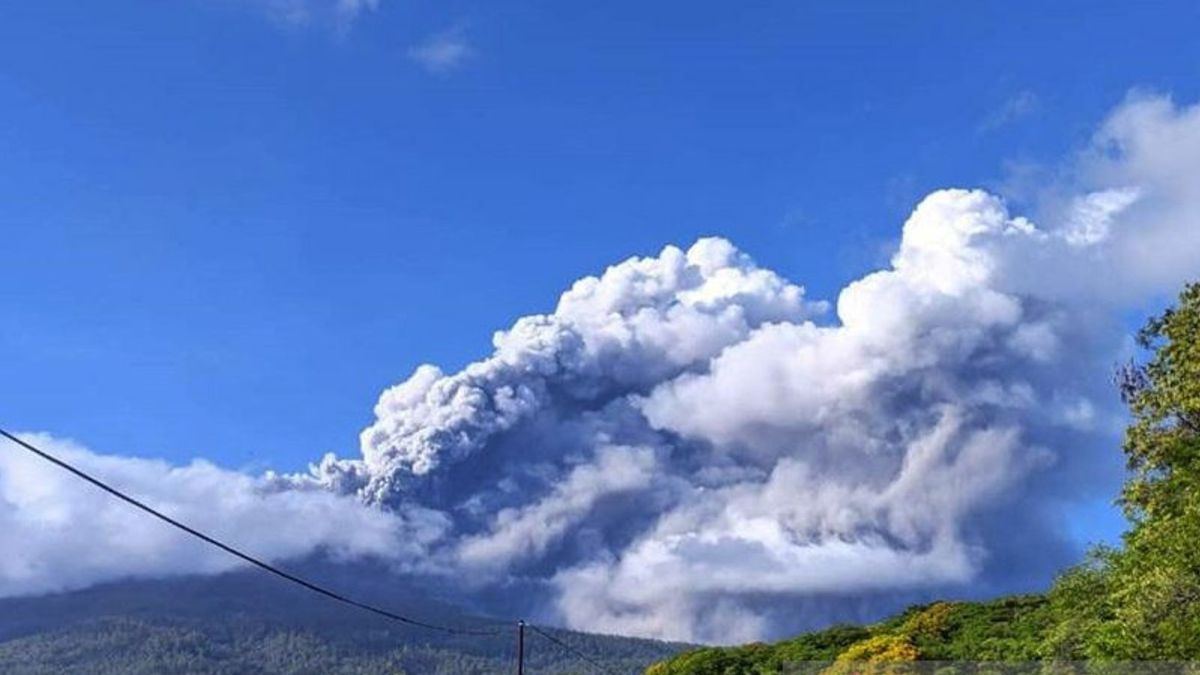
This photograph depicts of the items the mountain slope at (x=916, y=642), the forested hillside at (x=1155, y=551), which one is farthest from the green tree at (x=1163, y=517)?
the mountain slope at (x=916, y=642)

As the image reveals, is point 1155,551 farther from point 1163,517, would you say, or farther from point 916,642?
point 916,642

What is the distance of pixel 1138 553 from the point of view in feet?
143

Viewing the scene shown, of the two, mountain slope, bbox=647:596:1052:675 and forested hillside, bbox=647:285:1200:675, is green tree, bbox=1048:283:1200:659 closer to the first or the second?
forested hillside, bbox=647:285:1200:675

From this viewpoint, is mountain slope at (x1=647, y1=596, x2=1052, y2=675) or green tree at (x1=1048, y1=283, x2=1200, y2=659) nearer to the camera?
green tree at (x1=1048, y1=283, x2=1200, y2=659)

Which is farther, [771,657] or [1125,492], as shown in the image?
[771,657]

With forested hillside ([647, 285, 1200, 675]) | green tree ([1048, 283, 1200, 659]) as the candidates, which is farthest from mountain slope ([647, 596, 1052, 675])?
green tree ([1048, 283, 1200, 659])

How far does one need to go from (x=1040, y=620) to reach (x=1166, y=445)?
42.5m

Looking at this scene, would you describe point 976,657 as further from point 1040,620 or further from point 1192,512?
point 1192,512

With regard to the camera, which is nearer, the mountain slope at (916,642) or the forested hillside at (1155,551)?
the forested hillside at (1155,551)

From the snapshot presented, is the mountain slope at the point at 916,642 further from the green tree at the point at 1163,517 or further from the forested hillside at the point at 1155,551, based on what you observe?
the green tree at the point at 1163,517

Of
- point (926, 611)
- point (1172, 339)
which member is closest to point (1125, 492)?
point (1172, 339)

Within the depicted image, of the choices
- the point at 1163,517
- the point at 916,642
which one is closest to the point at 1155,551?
the point at 1163,517

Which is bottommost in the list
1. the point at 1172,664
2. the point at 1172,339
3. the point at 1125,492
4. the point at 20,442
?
the point at 1172,664

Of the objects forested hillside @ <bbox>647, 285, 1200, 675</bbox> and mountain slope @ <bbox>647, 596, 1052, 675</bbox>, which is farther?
mountain slope @ <bbox>647, 596, 1052, 675</bbox>
